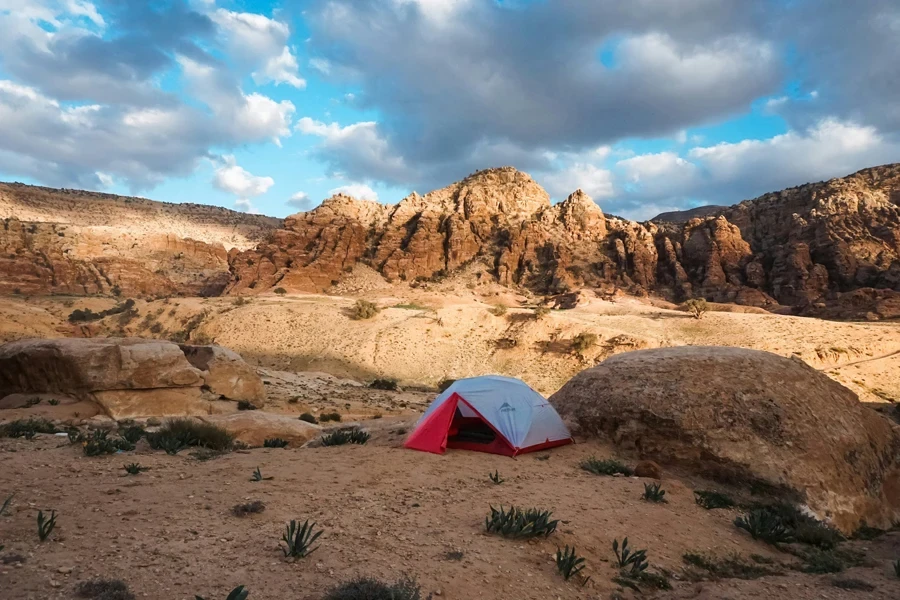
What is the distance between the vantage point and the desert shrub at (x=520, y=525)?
18.5 feet

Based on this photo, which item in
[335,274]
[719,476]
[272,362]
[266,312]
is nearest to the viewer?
[719,476]

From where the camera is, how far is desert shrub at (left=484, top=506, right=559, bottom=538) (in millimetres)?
5648

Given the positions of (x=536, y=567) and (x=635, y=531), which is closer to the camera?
(x=536, y=567)

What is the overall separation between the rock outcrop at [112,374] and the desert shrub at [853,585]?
15.6m

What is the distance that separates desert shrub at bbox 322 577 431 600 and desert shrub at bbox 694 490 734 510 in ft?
17.9

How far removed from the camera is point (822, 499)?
8023 mm

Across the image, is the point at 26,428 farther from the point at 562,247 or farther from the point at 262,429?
the point at 562,247

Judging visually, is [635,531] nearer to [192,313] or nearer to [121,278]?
[192,313]

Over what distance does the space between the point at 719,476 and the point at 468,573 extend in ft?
19.9

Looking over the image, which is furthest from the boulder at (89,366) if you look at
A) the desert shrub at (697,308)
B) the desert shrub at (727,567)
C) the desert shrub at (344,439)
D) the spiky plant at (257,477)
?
the desert shrub at (697,308)

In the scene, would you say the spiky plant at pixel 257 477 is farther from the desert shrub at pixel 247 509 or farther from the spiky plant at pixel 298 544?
the spiky plant at pixel 298 544

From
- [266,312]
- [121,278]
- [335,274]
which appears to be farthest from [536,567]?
[121,278]

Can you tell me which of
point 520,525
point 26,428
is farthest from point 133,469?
point 520,525

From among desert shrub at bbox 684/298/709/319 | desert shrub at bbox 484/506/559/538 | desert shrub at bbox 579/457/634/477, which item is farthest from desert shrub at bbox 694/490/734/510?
desert shrub at bbox 684/298/709/319
